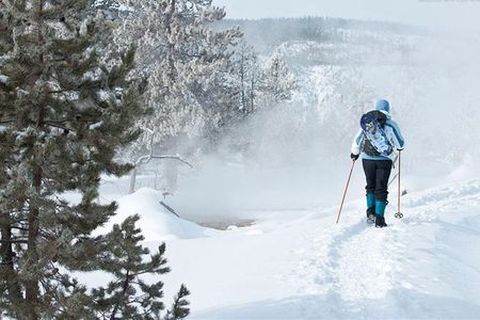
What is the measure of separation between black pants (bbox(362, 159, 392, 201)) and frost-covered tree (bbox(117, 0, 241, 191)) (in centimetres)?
1524

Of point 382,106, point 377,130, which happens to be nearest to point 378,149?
point 377,130

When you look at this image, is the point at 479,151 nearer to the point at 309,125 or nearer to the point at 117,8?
the point at 309,125

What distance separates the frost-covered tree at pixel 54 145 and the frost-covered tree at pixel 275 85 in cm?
4043

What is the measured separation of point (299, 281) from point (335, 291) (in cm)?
47

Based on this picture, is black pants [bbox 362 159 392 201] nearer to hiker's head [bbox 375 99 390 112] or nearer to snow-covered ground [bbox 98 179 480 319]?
snow-covered ground [bbox 98 179 480 319]

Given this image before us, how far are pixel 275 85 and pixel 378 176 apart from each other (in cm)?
3647

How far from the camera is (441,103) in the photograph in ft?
405

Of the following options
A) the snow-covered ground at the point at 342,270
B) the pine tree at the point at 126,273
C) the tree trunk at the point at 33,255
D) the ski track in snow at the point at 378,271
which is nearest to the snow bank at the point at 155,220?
the snow-covered ground at the point at 342,270

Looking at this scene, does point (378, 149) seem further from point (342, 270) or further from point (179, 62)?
point (179, 62)

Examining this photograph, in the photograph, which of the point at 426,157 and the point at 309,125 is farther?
the point at 426,157

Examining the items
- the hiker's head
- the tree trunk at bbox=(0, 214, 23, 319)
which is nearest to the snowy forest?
the tree trunk at bbox=(0, 214, 23, 319)

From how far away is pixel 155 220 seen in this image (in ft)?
43.0

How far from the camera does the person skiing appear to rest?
9.73 m

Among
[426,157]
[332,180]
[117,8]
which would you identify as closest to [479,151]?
[332,180]
